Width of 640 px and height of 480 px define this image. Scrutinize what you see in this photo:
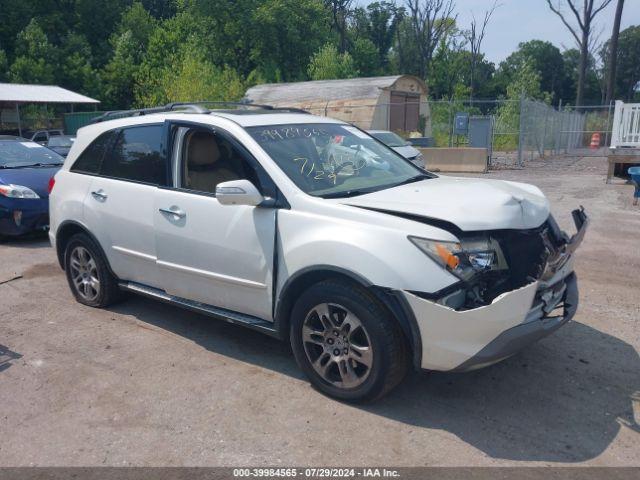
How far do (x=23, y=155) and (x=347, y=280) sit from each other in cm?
807

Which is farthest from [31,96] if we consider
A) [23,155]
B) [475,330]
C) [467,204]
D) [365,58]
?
[365,58]

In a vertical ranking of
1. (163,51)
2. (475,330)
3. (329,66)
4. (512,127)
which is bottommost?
(475,330)

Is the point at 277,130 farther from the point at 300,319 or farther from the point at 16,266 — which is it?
the point at 16,266

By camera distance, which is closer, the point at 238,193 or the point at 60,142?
the point at 238,193

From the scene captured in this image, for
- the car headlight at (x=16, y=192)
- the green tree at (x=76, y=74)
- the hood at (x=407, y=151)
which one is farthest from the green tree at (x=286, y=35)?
the car headlight at (x=16, y=192)

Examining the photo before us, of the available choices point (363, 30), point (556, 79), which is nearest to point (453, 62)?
point (363, 30)

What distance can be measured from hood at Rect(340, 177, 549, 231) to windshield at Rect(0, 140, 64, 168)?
7433 millimetres

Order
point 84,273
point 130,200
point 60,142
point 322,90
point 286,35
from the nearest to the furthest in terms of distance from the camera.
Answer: point 130,200
point 84,273
point 60,142
point 322,90
point 286,35

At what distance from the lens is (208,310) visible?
4363 millimetres

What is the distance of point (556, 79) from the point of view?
241 ft

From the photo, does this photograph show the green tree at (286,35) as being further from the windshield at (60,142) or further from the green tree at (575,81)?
the green tree at (575,81)

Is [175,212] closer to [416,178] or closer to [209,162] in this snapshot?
[209,162]

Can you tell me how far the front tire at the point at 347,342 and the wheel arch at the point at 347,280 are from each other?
0.06 meters

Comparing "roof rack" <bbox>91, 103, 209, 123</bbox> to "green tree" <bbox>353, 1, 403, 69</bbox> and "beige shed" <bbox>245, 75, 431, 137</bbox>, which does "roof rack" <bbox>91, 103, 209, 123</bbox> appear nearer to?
"beige shed" <bbox>245, 75, 431, 137</bbox>
